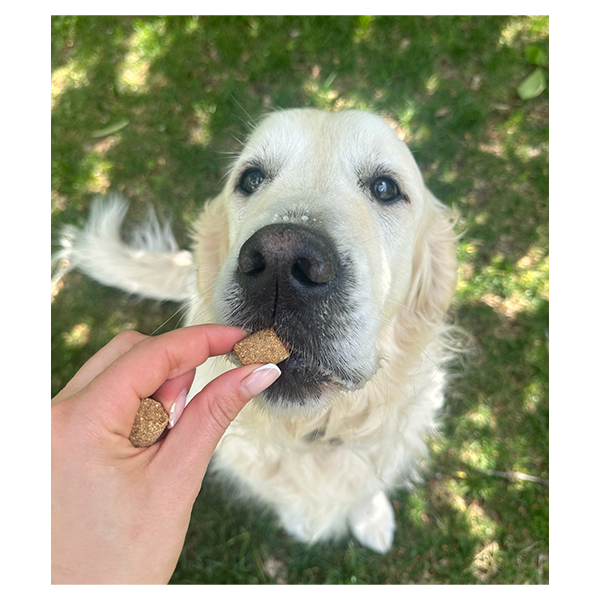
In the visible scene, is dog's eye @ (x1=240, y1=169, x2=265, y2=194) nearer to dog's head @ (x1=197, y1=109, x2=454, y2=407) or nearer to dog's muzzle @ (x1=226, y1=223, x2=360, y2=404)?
dog's head @ (x1=197, y1=109, x2=454, y2=407)

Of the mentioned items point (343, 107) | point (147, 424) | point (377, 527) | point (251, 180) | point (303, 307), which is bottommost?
point (377, 527)

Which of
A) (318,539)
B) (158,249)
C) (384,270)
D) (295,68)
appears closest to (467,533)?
(318,539)

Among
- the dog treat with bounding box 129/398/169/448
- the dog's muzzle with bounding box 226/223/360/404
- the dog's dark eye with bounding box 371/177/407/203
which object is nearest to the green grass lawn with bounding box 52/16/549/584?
the dog's dark eye with bounding box 371/177/407/203

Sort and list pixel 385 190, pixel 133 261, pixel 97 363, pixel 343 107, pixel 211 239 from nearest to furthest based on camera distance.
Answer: pixel 97 363
pixel 385 190
pixel 211 239
pixel 133 261
pixel 343 107

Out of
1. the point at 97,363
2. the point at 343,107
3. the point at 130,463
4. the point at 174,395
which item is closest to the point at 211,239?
the point at 97,363

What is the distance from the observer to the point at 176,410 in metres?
1.54

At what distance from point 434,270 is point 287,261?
1450 mm

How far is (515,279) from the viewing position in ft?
11.6

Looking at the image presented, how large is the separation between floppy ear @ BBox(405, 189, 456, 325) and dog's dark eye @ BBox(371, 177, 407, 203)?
40 cm

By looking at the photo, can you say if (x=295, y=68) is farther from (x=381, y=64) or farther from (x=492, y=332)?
(x=492, y=332)

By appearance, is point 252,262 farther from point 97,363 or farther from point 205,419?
point 97,363

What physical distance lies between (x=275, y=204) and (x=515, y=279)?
108 inches

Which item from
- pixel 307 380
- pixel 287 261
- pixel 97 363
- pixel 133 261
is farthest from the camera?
pixel 133 261

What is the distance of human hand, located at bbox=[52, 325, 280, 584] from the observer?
133cm
